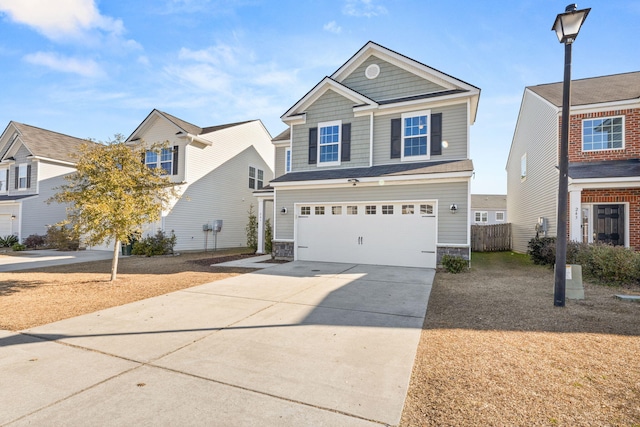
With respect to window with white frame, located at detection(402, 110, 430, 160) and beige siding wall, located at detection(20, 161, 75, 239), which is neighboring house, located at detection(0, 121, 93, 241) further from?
window with white frame, located at detection(402, 110, 430, 160)

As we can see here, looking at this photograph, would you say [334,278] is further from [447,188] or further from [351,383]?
[351,383]

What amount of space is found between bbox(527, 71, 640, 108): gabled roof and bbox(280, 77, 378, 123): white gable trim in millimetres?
8381

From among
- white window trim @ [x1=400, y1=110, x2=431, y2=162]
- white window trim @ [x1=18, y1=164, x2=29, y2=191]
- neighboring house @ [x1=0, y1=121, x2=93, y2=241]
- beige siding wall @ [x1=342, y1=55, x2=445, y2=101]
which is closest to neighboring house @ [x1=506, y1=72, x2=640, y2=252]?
white window trim @ [x1=400, y1=110, x2=431, y2=162]

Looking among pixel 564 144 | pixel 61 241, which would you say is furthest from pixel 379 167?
pixel 61 241

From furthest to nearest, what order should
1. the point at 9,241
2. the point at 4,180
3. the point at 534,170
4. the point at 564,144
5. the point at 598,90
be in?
1. the point at 4,180
2. the point at 9,241
3. the point at 534,170
4. the point at 598,90
5. the point at 564,144

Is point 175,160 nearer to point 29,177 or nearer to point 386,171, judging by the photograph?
point 386,171

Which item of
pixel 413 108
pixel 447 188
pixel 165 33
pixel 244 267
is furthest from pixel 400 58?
pixel 244 267

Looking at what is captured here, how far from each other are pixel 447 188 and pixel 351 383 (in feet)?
29.5

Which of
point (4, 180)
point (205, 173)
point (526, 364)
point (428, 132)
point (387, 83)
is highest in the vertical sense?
point (387, 83)

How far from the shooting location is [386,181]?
1147 cm

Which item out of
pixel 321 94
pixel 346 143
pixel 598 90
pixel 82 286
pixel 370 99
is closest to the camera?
pixel 82 286

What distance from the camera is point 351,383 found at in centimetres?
332

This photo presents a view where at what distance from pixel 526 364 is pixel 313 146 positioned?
449 inches

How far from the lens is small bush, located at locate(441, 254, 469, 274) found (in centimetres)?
1035
